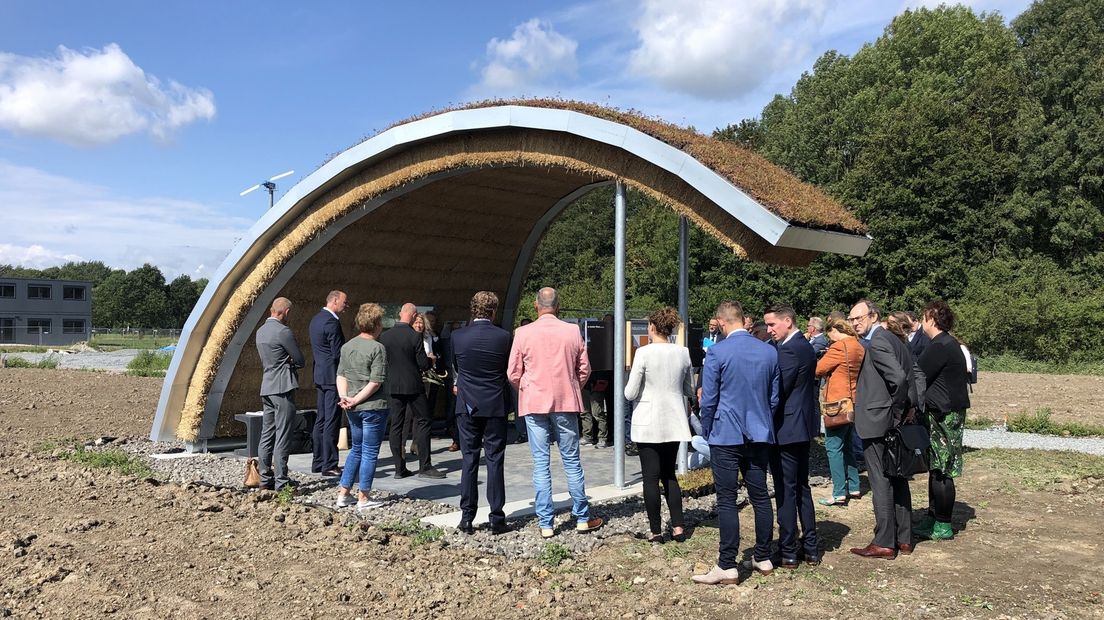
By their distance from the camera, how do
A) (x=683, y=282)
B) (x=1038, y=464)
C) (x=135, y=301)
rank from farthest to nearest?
1. (x=135, y=301)
2. (x=1038, y=464)
3. (x=683, y=282)

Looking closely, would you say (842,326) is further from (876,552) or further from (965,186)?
(965,186)

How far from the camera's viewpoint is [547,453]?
620 cm

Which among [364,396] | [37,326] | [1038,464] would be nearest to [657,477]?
[364,396]

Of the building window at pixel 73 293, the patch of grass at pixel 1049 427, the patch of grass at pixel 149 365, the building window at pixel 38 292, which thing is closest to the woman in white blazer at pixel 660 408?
the patch of grass at pixel 1049 427

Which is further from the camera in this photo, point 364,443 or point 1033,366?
point 1033,366

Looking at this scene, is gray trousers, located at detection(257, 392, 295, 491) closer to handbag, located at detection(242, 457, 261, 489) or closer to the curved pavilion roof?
handbag, located at detection(242, 457, 261, 489)

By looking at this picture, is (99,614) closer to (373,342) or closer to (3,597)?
(3,597)

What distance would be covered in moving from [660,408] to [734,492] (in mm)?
912

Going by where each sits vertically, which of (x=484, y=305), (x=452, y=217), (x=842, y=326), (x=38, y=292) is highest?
(x=38, y=292)

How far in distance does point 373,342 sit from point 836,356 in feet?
13.0

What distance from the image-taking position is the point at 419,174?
928 cm

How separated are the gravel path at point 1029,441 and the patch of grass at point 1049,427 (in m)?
0.24

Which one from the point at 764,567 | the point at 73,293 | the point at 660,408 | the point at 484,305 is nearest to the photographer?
the point at 764,567

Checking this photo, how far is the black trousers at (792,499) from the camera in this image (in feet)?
18.4
